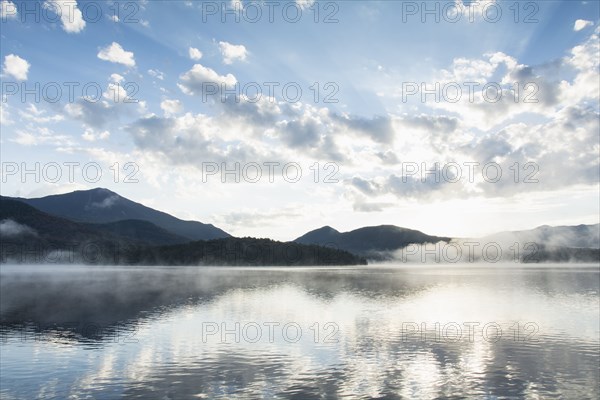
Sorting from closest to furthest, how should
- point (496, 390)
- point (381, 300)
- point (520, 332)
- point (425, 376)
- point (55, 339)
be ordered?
point (496, 390)
point (425, 376)
point (55, 339)
point (520, 332)
point (381, 300)

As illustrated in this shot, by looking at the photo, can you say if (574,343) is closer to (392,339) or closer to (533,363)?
(533,363)

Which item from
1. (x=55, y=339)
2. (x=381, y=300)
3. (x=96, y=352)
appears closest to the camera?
(x=96, y=352)

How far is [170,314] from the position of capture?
244 ft

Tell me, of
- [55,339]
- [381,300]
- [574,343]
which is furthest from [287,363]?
→ [381,300]

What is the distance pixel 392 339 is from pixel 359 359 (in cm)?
1200

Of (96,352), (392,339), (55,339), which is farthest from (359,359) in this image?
(55,339)

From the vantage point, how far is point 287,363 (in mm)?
42719

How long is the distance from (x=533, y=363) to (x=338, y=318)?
34.1 m

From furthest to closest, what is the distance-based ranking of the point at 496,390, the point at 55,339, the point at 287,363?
the point at 55,339 < the point at 287,363 < the point at 496,390

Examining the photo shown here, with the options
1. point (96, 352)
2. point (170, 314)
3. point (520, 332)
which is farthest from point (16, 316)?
point (520, 332)

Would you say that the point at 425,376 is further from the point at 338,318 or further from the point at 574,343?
the point at 338,318

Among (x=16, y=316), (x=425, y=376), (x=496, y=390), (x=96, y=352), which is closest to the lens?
(x=496, y=390)

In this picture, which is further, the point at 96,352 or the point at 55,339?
the point at 55,339

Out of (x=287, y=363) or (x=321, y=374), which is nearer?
(x=321, y=374)
